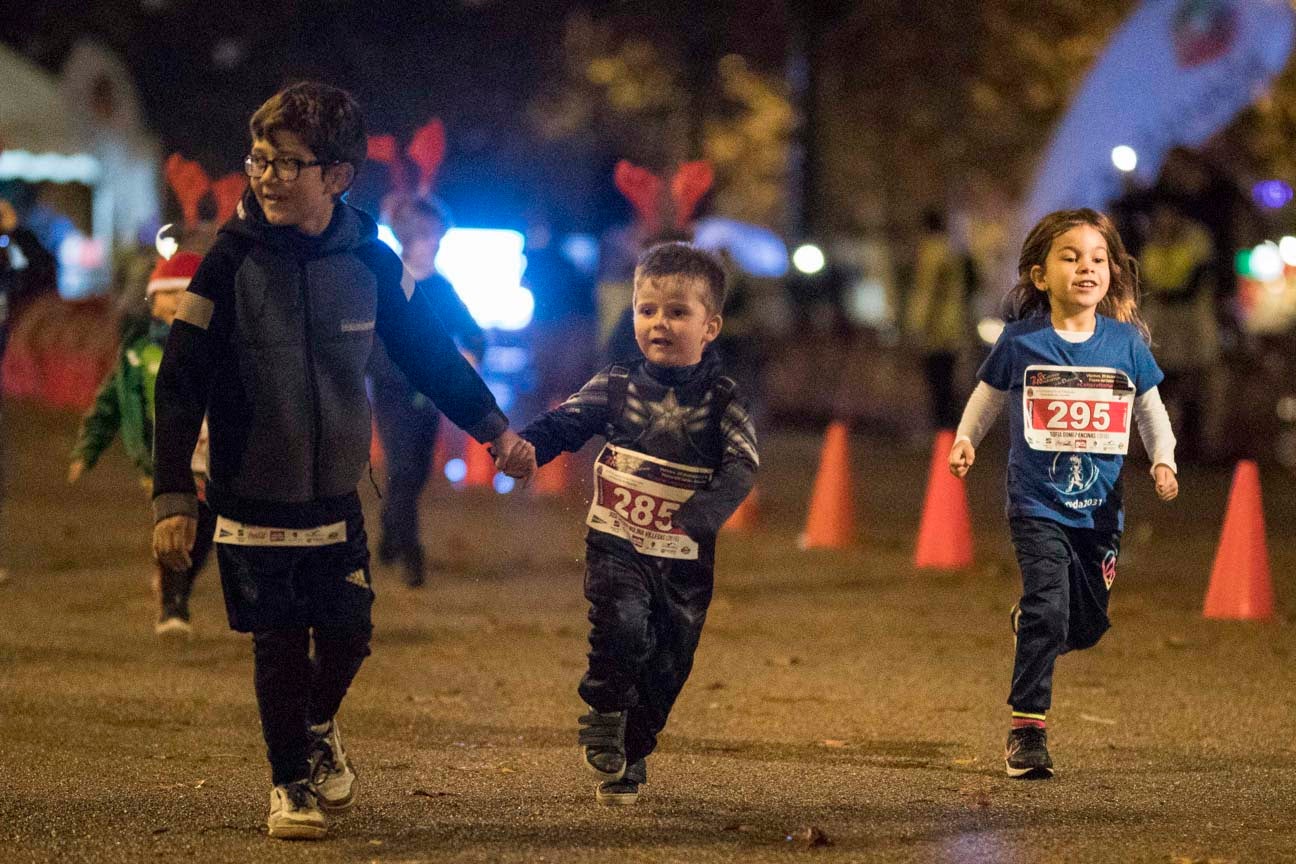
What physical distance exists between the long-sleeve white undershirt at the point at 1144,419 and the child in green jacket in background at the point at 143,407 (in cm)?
339

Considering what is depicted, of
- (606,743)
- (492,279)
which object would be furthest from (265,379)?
(492,279)

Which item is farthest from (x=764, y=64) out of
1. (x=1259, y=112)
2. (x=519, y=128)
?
(x=1259, y=112)

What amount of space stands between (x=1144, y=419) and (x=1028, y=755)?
1120mm

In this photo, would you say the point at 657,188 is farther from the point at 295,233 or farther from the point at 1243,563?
the point at 295,233

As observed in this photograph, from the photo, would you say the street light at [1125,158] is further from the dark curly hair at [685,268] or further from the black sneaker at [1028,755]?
the dark curly hair at [685,268]

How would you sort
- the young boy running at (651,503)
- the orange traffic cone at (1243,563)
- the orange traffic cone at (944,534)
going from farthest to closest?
the orange traffic cone at (944,534) < the orange traffic cone at (1243,563) < the young boy running at (651,503)

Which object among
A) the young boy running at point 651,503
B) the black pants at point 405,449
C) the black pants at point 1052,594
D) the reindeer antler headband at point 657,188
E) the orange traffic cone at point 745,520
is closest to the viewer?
the young boy running at point 651,503

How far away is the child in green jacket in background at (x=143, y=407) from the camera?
28.2 feet

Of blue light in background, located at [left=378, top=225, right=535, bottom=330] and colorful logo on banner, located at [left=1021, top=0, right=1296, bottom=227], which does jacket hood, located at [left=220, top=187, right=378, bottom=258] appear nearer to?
colorful logo on banner, located at [left=1021, top=0, right=1296, bottom=227]

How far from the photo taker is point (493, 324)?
78.4ft

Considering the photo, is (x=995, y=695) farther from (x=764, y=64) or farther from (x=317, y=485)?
(x=764, y=64)

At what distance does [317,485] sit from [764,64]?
42.6 meters

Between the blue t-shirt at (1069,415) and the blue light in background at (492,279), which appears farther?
the blue light in background at (492,279)

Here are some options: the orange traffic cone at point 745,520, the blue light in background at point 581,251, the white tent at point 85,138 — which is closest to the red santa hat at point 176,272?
the orange traffic cone at point 745,520
